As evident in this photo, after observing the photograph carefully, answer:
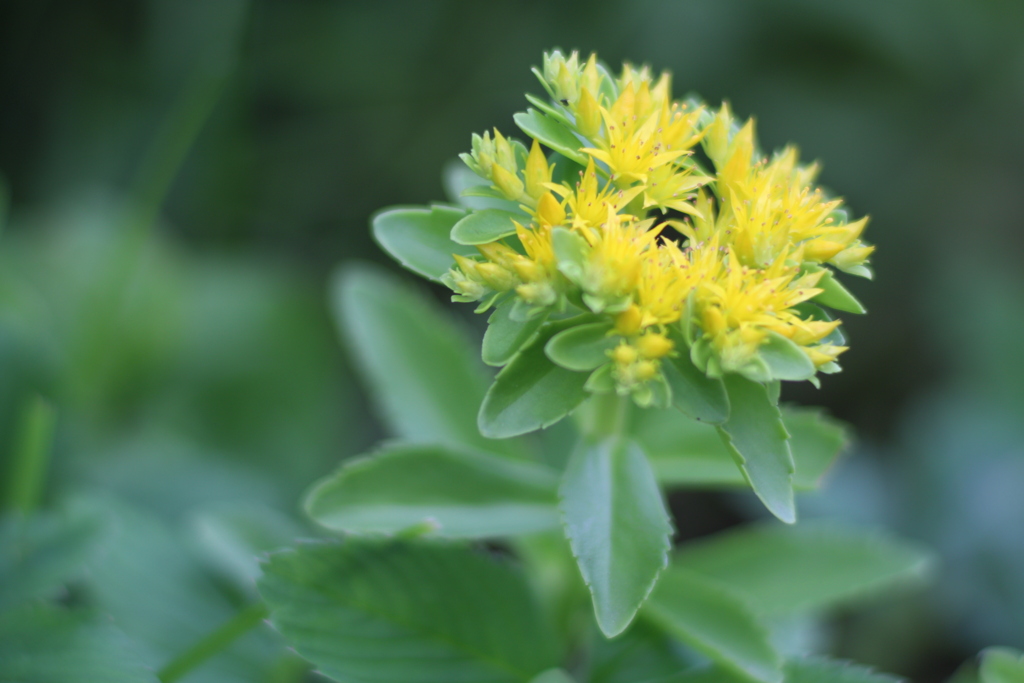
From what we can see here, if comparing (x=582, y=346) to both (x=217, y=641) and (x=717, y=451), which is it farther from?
(x=217, y=641)

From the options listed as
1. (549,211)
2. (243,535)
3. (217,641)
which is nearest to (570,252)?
(549,211)

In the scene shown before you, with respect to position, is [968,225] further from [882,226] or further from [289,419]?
[289,419]

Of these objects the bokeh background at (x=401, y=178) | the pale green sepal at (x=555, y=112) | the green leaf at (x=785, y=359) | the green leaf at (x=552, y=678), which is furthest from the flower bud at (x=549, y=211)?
the bokeh background at (x=401, y=178)

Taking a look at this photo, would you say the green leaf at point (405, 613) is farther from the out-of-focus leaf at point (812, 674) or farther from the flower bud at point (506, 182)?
the flower bud at point (506, 182)

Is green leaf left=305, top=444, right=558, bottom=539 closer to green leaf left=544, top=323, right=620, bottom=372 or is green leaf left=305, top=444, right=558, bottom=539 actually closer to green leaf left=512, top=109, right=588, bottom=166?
green leaf left=544, top=323, right=620, bottom=372

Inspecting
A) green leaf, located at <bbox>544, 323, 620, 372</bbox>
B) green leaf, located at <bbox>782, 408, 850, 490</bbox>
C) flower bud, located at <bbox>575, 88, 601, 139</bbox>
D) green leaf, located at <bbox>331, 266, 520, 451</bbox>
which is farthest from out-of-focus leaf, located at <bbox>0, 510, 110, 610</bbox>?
green leaf, located at <bbox>782, 408, 850, 490</bbox>

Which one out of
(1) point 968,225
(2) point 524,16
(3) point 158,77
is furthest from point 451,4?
(1) point 968,225
